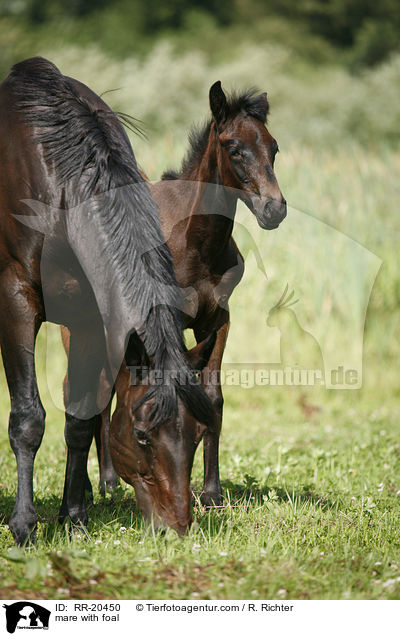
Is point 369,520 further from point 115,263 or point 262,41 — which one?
point 262,41

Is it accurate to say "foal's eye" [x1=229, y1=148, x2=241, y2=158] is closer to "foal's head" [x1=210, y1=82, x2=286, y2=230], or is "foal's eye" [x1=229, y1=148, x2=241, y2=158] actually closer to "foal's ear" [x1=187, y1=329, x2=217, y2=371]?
"foal's head" [x1=210, y1=82, x2=286, y2=230]

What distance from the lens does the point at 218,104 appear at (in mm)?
4348

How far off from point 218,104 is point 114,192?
4.45ft

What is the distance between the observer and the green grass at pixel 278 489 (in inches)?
113

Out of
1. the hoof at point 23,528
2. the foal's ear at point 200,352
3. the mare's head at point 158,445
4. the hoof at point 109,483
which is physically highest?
the foal's ear at point 200,352

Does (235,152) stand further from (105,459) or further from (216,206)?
(105,459)

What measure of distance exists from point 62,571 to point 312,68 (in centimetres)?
2001

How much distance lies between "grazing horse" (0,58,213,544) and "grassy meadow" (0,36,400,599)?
359 millimetres

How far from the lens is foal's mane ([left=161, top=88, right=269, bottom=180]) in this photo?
4.33m

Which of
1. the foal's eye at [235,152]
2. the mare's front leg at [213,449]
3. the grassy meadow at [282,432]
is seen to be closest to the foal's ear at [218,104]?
the foal's eye at [235,152]
